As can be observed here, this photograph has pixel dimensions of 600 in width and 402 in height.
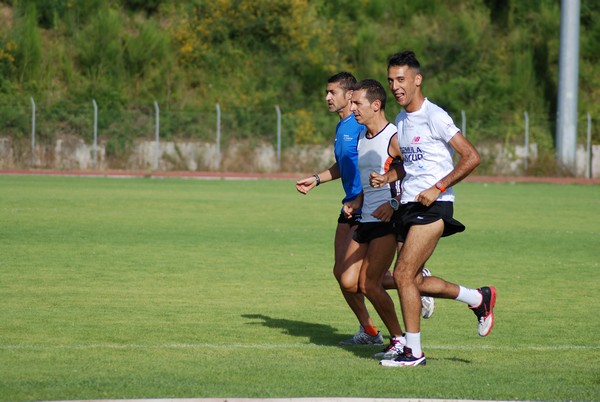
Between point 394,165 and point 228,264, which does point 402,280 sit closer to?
point 394,165

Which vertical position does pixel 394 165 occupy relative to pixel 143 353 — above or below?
above

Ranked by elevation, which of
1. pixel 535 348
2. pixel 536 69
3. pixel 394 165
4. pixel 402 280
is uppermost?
pixel 536 69

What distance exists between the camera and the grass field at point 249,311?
23.7 feet

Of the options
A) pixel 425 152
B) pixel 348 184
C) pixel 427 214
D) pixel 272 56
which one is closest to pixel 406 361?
pixel 427 214

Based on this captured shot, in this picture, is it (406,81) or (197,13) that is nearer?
(406,81)

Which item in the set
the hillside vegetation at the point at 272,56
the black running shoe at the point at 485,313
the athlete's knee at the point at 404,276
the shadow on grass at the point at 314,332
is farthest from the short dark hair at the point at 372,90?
the hillside vegetation at the point at 272,56

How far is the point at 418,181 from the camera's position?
318 inches

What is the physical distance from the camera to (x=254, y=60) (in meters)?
52.6

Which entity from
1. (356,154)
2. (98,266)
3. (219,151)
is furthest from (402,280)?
(219,151)

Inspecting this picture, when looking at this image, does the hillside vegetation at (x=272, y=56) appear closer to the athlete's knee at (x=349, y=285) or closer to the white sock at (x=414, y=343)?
the athlete's knee at (x=349, y=285)

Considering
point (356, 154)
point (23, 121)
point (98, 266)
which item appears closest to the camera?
point (356, 154)

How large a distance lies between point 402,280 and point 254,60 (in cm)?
4535

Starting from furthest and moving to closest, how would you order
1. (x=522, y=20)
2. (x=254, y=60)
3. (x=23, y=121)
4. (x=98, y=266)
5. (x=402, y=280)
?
(x=522, y=20) < (x=254, y=60) < (x=23, y=121) < (x=98, y=266) < (x=402, y=280)

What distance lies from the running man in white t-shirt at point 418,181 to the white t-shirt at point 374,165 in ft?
1.63
